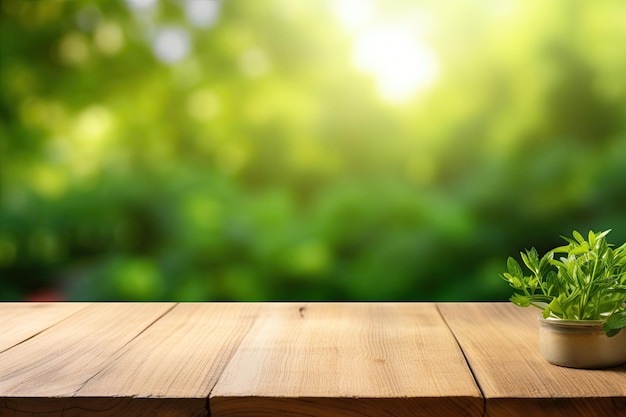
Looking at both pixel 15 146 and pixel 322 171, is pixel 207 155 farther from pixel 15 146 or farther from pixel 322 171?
pixel 15 146

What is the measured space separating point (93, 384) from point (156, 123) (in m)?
1.84

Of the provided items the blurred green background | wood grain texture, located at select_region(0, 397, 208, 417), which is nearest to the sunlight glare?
the blurred green background

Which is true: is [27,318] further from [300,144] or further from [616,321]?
[300,144]

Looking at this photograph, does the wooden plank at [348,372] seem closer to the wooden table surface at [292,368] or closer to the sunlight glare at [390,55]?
the wooden table surface at [292,368]

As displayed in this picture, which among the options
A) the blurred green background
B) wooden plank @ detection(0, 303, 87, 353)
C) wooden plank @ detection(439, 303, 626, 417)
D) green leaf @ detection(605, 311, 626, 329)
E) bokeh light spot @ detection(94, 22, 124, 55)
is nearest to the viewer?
wooden plank @ detection(439, 303, 626, 417)

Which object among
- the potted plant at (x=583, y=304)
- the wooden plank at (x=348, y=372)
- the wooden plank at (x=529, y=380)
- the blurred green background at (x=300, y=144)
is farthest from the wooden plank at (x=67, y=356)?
the blurred green background at (x=300, y=144)

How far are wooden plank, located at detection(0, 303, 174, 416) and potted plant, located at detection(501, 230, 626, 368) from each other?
0.50 m

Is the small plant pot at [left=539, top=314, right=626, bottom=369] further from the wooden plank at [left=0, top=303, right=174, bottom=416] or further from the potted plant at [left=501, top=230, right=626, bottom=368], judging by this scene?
the wooden plank at [left=0, top=303, right=174, bottom=416]

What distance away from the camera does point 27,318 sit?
1.28m

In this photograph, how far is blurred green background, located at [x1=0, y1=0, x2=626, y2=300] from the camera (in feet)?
8.13

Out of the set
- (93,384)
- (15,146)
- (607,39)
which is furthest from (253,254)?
(93,384)

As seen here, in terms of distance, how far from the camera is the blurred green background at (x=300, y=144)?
248 cm

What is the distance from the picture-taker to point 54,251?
259 centimetres

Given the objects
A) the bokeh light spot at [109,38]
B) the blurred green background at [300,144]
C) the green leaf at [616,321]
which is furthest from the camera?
the bokeh light spot at [109,38]
